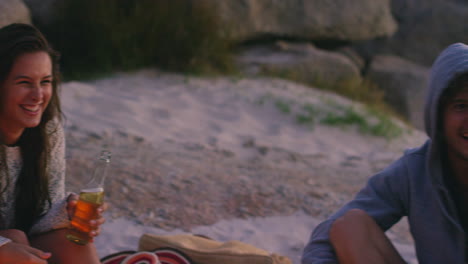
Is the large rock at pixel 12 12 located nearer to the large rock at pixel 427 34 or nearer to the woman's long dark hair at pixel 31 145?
the woman's long dark hair at pixel 31 145

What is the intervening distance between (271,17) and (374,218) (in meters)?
7.47

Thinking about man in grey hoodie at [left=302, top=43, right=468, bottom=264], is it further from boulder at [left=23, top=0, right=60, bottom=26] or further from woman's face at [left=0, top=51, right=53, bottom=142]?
boulder at [left=23, top=0, right=60, bottom=26]

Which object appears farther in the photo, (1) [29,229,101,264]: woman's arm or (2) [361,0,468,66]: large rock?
(2) [361,0,468,66]: large rock

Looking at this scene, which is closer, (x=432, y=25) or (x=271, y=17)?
(x=271, y=17)

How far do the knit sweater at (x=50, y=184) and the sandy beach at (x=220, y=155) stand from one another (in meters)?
0.73

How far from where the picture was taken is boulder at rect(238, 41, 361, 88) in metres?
8.91

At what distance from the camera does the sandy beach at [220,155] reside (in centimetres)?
388

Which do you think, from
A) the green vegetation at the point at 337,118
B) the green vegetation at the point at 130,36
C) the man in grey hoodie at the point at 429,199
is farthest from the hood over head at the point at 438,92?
the green vegetation at the point at 130,36

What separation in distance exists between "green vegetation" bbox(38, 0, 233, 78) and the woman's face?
5363 millimetres

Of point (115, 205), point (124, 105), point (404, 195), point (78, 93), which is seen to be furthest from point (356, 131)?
point (404, 195)

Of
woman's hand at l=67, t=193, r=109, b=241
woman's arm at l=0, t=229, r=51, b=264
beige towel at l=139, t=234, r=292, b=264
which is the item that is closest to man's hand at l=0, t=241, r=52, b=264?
woman's arm at l=0, t=229, r=51, b=264

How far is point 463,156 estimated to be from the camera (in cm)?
226

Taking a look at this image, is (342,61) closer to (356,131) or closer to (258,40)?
(258,40)

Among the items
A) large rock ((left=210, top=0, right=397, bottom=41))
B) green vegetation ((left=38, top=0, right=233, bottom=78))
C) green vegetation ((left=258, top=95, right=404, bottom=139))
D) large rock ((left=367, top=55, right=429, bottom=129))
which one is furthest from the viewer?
large rock ((left=367, top=55, right=429, bottom=129))
